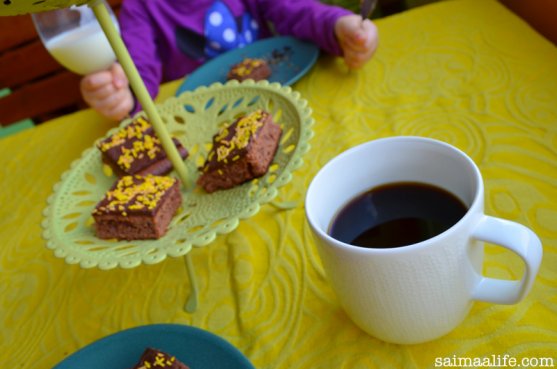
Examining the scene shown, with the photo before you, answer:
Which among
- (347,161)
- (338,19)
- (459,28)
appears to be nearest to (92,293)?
(347,161)

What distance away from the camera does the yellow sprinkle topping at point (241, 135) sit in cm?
59

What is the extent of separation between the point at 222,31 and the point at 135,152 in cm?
58

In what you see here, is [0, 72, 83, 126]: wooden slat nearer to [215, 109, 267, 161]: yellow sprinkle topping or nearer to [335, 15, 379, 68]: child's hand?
[335, 15, 379, 68]: child's hand

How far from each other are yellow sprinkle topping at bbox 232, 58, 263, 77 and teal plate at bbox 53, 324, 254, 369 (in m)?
0.53

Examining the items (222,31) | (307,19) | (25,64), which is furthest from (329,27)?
(25,64)

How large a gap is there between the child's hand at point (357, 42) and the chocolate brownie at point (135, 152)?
34 cm

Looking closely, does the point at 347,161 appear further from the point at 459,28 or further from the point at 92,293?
the point at 459,28

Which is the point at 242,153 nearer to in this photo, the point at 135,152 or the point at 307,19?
the point at 135,152

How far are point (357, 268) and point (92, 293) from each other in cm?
40

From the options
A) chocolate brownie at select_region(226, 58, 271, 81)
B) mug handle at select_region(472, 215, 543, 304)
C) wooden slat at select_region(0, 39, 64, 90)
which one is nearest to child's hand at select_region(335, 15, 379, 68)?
chocolate brownie at select_region(226, 58, 271, 81)

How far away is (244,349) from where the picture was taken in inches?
20.4

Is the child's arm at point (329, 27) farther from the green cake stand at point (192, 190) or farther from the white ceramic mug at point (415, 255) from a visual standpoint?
the white ceramic mug at point (415, 255)

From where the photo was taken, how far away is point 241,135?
24.0 inches

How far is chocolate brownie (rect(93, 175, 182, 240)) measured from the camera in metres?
0.56
